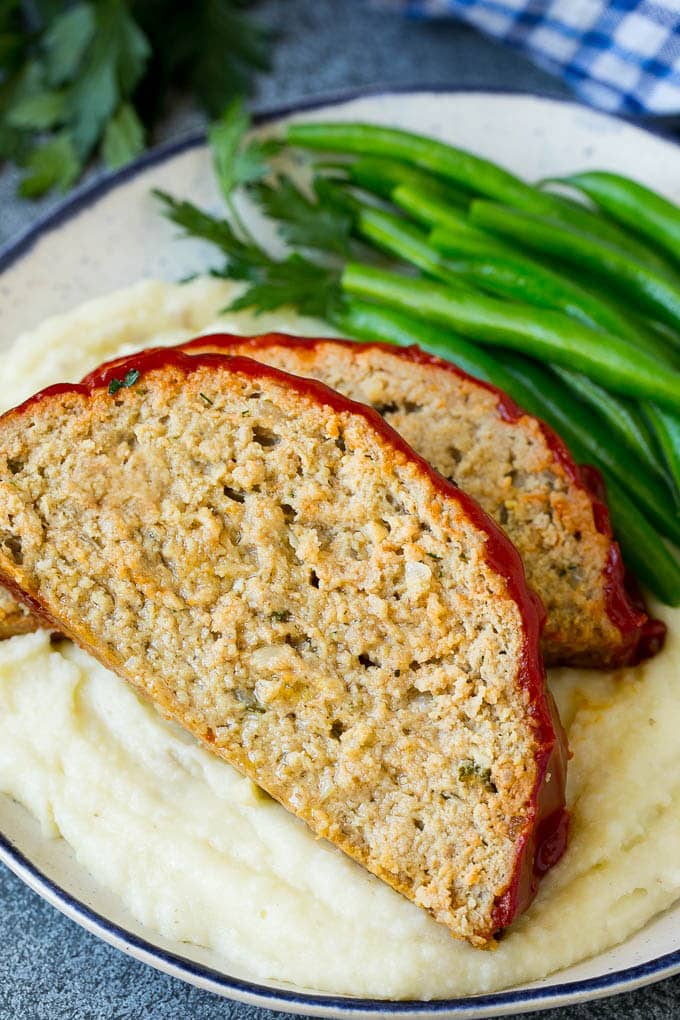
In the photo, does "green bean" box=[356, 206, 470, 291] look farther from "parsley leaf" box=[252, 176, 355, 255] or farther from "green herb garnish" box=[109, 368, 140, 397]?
"green herb garnish" box=[109, 368, 140, 397]

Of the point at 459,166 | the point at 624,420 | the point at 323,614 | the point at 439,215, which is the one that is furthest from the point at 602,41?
the point at 323,614

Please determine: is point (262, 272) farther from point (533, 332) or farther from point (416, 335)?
point (533, 332)

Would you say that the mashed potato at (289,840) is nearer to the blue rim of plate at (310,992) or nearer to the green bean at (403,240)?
the blue rim of plate at (310,992)

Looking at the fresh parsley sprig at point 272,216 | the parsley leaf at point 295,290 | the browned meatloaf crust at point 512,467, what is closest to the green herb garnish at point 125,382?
the browned meatloaf crust at point 512,467

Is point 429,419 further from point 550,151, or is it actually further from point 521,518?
point 550,151

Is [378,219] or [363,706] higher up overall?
[378,219]

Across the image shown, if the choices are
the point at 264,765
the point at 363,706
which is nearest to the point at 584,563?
the point at 363,706

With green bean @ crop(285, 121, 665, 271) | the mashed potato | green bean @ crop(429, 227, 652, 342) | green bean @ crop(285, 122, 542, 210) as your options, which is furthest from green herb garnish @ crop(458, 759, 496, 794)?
green bean @ crop(285, 122, 542, 210)
